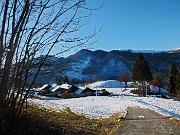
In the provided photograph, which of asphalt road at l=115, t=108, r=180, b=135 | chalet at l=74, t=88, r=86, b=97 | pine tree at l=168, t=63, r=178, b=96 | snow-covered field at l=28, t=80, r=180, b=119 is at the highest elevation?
pine tree at l=168, t=63, r=178, b=96

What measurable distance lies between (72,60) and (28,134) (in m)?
2.76

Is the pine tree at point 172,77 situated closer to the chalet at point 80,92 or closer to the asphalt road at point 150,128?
the chalet at point 80,92

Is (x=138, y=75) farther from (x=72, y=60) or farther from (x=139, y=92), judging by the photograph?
(x=72, y=60)

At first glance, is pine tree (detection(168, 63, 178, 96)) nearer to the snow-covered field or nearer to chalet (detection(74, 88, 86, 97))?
chalet (detection(74, 88, 86, 97))

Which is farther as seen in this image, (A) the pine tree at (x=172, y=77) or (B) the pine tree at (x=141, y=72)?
(A) the pine tree at (x=172, y=77)

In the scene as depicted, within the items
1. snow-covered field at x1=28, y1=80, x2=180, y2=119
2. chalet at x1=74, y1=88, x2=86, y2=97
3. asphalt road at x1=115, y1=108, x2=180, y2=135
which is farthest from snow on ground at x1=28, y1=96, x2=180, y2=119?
chalet at x1=74, y1=88, x2=86, y2=97

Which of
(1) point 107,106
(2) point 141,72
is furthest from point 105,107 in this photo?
(2) point 141,72

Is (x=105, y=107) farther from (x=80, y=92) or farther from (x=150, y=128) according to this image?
(x=80, y=92)

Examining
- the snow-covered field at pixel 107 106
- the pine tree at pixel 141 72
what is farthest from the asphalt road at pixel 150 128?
the pine tree at pixel 141 72

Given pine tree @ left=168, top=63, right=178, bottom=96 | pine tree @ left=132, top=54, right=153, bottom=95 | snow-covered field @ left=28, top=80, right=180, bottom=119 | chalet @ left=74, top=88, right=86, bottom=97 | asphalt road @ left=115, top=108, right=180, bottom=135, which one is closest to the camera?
asphalt road @ left=115, top=108, right=180, bottom=135

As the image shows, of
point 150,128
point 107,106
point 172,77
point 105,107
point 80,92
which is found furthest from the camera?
point 80,92

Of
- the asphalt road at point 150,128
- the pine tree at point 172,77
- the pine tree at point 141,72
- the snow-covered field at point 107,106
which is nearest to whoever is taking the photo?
the asphalt road at point 150,128

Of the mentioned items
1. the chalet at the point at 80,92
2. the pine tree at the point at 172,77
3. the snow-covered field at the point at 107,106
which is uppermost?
the pine tree at the point at 172,77

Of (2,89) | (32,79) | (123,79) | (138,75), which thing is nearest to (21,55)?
(32,79)
